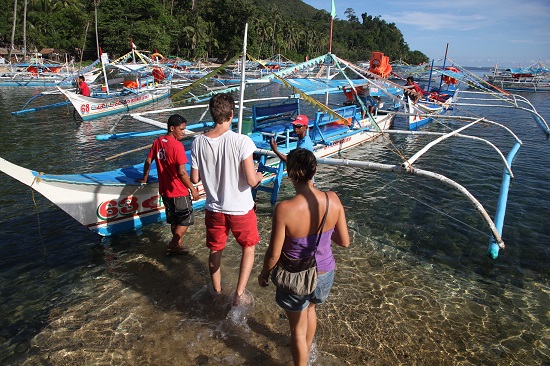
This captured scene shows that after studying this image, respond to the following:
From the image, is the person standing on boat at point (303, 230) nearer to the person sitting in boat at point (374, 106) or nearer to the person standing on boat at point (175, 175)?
the person standing on boat at point (175, 175)

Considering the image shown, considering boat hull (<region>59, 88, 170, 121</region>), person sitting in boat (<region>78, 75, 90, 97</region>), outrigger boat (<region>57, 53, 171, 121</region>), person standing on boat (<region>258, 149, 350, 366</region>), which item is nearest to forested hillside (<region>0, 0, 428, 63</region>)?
outrigger boat (<region>57, 53, 171, 121</region>)

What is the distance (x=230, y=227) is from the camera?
13.0ft

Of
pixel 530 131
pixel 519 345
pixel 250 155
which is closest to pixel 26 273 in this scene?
pixel 250 155

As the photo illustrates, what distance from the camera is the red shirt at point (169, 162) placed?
4.84 metres

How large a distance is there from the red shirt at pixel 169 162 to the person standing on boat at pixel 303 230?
2559 mm

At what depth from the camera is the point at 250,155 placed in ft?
12.2

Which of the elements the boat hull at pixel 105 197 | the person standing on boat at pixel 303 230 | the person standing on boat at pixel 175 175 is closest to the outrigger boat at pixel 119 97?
the boat hull at pixel 105 197

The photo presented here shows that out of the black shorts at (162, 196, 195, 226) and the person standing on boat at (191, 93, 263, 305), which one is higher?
the person standing on boat at (191, 93, 263, 305)

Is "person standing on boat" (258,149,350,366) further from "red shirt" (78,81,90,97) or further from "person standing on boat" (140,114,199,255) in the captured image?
"red shirt" (78,81,90,97)

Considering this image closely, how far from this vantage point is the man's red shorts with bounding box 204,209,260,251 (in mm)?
3883

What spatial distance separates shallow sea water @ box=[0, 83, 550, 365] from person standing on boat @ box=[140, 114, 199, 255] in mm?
915

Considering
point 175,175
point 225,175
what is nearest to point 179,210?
point 175,175

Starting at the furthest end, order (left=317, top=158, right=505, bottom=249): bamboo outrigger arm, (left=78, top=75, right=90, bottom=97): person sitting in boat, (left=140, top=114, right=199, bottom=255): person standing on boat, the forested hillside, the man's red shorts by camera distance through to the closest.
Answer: the forested hillside
(left=78, top=75, right=90, bottom=97): person sitting in boat
(left=317, top=158, right=505, bottom=249): bamboo outrigger arm
(left=140, top=114, right=199, bottom=255): person standing on boat
the man's red shorts

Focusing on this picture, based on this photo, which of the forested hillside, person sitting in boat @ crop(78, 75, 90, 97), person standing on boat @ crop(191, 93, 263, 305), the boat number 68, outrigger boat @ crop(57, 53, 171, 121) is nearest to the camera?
person standing on boat @ crop(191, 93, 263, 305)
